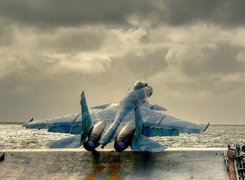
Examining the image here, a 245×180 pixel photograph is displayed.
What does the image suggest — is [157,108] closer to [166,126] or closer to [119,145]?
[166,126]

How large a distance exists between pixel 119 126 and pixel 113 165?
6.03 metres

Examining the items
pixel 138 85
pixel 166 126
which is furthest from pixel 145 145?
pixel 138 85

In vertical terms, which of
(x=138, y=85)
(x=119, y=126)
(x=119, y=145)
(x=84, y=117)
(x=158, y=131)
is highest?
(x=138, y=85)

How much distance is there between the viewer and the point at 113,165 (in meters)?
27.6

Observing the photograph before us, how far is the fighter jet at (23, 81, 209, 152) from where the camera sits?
29016mm

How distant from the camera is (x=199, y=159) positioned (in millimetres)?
27297

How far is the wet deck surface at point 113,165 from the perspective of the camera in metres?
25.6

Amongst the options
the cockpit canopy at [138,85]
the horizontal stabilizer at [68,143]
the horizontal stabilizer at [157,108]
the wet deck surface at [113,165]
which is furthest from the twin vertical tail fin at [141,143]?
the cockpit canopy at [138,85]

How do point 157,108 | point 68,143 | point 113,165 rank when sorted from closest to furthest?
point 113,165 → point 68,143 → point 157,108

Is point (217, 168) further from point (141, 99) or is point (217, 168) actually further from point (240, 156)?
point (141, 99)

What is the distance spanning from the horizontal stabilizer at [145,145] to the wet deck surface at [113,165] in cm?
79

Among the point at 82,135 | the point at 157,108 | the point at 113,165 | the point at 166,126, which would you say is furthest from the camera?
the point at 157,108

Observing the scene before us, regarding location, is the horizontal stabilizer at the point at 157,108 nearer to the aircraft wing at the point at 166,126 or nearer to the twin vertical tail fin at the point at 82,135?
the aircraft wing at the point at 166,126

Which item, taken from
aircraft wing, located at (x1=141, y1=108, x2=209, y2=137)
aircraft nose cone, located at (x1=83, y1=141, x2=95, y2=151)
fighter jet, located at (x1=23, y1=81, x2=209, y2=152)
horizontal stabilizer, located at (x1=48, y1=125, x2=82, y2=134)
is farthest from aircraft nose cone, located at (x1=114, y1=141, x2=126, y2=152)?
horizontal stabilizer, located at (x1=48, y1=125, x2=82, y2=134)
